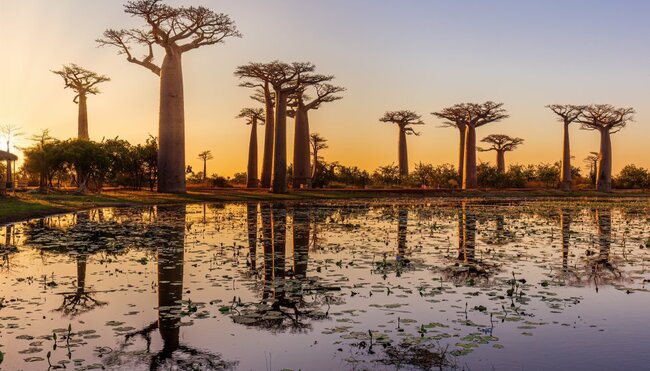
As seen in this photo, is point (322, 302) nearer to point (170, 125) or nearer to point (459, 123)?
point (170, 125)

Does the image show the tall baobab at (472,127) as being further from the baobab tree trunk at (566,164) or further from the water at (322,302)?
the water at (322,302)

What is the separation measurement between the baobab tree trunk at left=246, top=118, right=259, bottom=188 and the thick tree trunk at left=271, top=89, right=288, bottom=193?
647 inches

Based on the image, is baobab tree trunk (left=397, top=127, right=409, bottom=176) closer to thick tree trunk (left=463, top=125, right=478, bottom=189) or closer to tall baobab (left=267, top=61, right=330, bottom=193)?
thick tree trunk (left=463, top=125, right=478, bottom=189)

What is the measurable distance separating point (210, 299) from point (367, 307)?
239 centimetres

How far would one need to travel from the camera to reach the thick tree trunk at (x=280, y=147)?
47000 mm

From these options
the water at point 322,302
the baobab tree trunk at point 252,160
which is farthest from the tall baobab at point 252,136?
the water at point 322,302

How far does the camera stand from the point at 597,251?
48.4ft

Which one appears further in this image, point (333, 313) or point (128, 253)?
point (128, 253)

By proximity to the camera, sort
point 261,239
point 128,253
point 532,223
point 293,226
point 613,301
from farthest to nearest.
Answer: point 532,223
point 293,226
point 261,239
point 128,253
point 613,301

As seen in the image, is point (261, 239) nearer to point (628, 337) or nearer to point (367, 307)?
point (367, 307)

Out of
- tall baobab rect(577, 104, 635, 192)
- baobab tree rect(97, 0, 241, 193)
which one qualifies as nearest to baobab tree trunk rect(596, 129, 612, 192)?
tall baobab rect(577, 104, 635, 192)

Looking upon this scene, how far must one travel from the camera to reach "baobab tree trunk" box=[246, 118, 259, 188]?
6397cm

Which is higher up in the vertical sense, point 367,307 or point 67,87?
point 67,87

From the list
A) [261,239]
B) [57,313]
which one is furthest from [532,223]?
[57,313]
